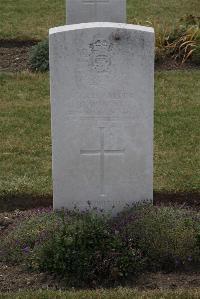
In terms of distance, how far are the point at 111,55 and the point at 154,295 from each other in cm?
203

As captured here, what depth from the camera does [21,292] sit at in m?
5.63

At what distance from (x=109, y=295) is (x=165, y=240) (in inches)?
31.8

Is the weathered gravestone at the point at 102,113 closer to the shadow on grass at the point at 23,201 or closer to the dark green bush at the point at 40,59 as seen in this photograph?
the shadow on grass at the point at 23,201

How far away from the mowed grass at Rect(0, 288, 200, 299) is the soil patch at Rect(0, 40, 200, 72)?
7.56 m

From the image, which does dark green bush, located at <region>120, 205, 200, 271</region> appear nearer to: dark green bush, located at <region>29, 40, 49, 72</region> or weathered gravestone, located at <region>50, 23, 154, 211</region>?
weathered gravestone, located at <region>50, 23, 154, 211</region>

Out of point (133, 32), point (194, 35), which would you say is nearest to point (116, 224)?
point (133, 32)

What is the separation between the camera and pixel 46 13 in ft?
56.9

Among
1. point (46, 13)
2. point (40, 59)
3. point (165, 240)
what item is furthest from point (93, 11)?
point (165, 240)

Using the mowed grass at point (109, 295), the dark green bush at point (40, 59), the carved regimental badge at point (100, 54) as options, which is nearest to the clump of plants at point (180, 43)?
the dark green bush at point (40, 59)

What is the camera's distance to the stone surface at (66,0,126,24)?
12.8 metres

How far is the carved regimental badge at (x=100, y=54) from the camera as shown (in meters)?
6.41

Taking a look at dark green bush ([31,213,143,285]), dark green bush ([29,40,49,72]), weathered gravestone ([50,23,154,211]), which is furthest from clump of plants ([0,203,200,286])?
dark green bush ([29,40,49,72])

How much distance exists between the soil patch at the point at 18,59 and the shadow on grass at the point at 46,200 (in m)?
5.22

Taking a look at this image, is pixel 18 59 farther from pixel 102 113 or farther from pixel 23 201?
pixel 102 113
